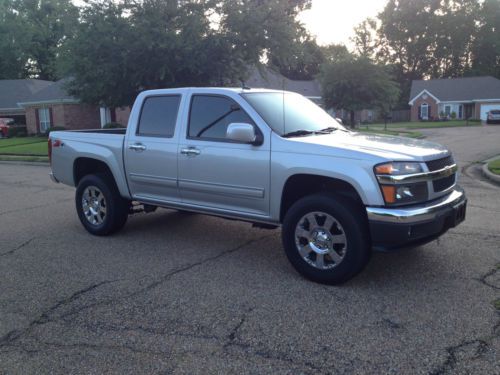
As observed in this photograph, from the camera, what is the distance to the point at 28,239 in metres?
6.91

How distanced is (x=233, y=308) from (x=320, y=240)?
113 cm

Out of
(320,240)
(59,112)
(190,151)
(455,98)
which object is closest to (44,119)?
(59,112)

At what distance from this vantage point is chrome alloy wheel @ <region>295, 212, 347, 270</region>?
187 inches

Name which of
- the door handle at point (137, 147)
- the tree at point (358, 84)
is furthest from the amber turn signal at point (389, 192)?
the tree at point (358, 84)

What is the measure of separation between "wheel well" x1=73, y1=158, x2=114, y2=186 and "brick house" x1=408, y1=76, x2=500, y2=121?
188 ft

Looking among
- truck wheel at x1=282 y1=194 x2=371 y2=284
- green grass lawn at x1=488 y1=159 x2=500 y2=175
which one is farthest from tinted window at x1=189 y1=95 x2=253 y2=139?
green grass lawn at x1=488 y1=159 x2=500 y2=175

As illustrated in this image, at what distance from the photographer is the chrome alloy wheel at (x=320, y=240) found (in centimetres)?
474

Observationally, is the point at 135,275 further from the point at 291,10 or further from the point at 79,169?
the point at 291,10

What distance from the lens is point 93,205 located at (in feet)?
23.0

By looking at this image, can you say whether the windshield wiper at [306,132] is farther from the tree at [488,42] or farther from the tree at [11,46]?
the tree at [488,42]

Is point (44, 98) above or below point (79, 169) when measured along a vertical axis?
above

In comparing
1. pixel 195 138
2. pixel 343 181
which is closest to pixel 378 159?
pixel 343 181

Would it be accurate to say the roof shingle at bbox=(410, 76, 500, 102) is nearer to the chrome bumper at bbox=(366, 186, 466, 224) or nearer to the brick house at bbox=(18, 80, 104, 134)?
the brick house at bbox=(18, 80, 104, 134)

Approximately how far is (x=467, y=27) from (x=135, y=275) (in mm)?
85800
